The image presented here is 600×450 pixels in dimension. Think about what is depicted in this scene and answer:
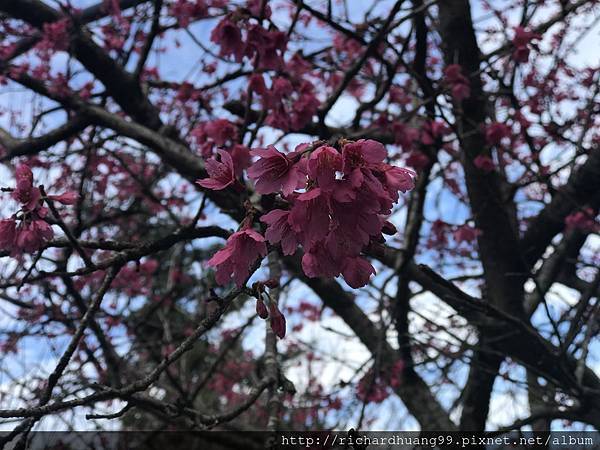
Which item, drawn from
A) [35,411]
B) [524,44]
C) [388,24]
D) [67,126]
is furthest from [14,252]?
[524,44]

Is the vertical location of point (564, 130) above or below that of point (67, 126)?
above

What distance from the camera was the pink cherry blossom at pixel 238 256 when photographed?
1172mm

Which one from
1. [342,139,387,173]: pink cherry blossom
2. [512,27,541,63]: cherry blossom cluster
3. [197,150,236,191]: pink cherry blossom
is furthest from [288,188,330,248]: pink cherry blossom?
[512,27,541,63]: cherry blossom cluster

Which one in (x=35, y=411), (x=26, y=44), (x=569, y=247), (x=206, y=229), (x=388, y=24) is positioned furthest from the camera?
(x=26, y=44)

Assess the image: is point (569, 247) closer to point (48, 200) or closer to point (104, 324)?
point (48, 200)

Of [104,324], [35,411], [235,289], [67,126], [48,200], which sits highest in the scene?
[67,126]

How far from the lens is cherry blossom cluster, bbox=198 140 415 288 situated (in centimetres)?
99

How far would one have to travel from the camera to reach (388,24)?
2.63 metres

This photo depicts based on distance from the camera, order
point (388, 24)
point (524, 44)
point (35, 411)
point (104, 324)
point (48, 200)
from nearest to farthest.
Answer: point (35, 411), point (48, 200), point (388, 24), point (524, 44), point (104, 324)

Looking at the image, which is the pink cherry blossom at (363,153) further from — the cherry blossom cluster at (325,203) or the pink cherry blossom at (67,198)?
the pink cherry blossom at (67,198)

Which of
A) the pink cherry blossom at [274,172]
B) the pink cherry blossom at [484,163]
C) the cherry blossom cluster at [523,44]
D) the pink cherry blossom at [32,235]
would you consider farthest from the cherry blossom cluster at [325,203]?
the cherry blossom cluster at [523,44]

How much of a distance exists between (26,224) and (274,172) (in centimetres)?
87

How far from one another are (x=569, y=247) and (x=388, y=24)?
2.14 meters

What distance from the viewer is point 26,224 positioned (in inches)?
57.8
